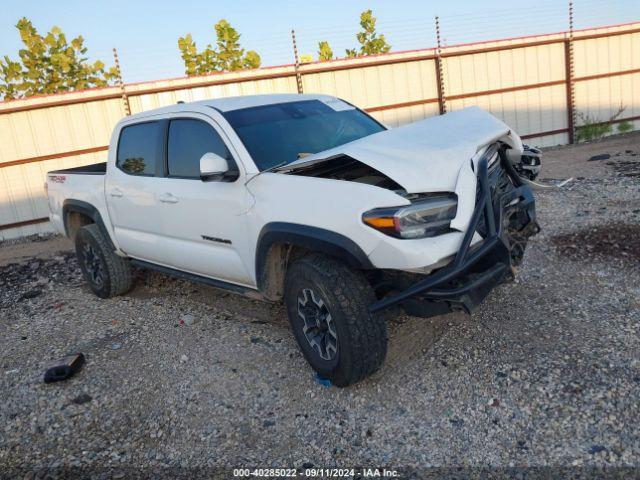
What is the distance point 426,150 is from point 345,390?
1.56 m

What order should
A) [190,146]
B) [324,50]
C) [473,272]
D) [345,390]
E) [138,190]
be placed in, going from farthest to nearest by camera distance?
[324,50], [138,190], [190,146], [345,390], [473,272]

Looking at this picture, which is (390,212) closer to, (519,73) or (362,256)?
(362,256)

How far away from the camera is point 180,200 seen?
13.9 feet

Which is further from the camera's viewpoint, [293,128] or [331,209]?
[293,128]

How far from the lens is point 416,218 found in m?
2.94

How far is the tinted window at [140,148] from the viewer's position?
467 cm

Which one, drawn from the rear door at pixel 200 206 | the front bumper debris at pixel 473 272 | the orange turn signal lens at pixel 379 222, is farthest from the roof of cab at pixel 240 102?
the front bumper debris at pixel 473 272

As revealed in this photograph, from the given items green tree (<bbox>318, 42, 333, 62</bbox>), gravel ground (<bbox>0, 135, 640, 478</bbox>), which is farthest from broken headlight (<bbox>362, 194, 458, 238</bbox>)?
green tree (<bbox>318, 42, 333, 62</bbox>)

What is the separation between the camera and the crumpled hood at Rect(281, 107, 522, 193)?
120 inches

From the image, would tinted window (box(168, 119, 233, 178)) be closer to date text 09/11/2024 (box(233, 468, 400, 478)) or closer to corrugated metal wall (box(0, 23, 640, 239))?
date text 09/11/2024 (box(233, 468, 400, 478))

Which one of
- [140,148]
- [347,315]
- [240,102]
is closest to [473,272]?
[347,315]

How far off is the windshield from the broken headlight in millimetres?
1113

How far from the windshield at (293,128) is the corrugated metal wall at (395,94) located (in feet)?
28.5

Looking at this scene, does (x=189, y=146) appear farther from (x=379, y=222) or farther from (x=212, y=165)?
(x=379, y=222)
